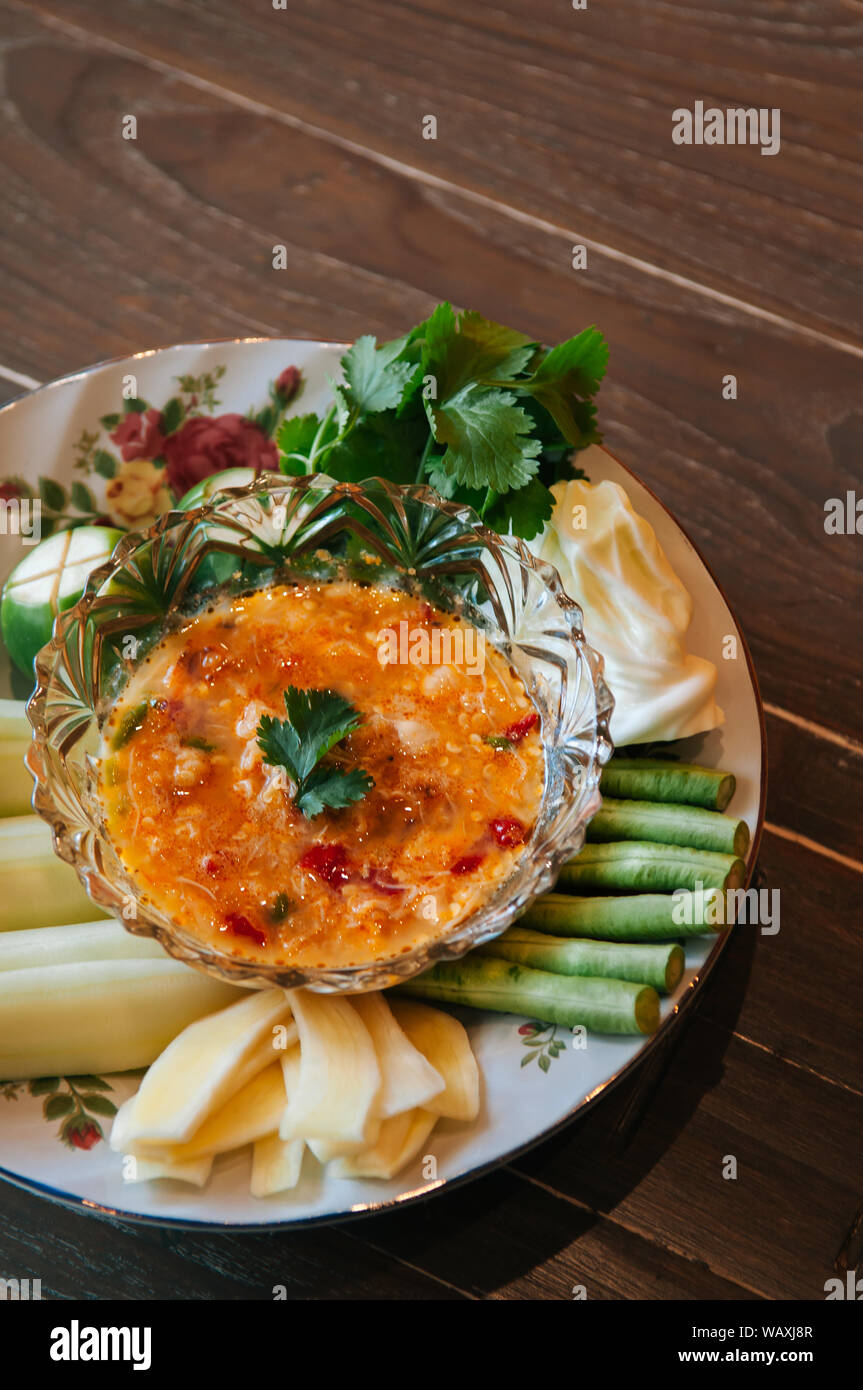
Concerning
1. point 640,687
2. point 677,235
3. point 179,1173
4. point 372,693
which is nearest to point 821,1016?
point 640,687

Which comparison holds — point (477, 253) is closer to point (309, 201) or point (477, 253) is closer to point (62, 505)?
point (309, 201)

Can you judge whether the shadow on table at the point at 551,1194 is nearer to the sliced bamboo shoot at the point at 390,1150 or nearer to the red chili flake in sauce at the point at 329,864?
the sliced bamboo shoot at the point at 390,1150

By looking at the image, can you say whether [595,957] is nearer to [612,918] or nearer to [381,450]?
[612,918]

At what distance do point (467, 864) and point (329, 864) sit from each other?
0.27 meters

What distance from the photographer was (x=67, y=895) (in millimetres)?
2354

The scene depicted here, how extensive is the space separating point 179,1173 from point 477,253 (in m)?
2.59

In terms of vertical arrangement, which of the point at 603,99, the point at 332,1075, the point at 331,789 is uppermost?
the point at 603,99

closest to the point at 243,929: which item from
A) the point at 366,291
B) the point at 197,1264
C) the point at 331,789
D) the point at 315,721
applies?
the point at 331,789

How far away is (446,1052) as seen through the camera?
221cm

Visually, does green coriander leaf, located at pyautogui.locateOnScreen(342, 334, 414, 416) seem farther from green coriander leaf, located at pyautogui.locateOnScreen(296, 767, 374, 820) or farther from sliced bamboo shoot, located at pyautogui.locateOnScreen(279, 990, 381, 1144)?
sliced bamboo shoot, located at pyautogui.locateOnScreen(279, 990, 381, 1144)

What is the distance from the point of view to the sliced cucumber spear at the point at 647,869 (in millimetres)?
2197

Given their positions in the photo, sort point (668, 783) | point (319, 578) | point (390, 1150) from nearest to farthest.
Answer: point (390, 1150)
point (668, 783)
point (319, 578)

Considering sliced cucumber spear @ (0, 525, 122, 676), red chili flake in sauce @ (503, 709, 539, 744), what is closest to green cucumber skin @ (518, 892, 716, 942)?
red chili flake in sauce @ (503, 709, 539, 744)

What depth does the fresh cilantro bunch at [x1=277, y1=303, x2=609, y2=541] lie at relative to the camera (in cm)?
252
